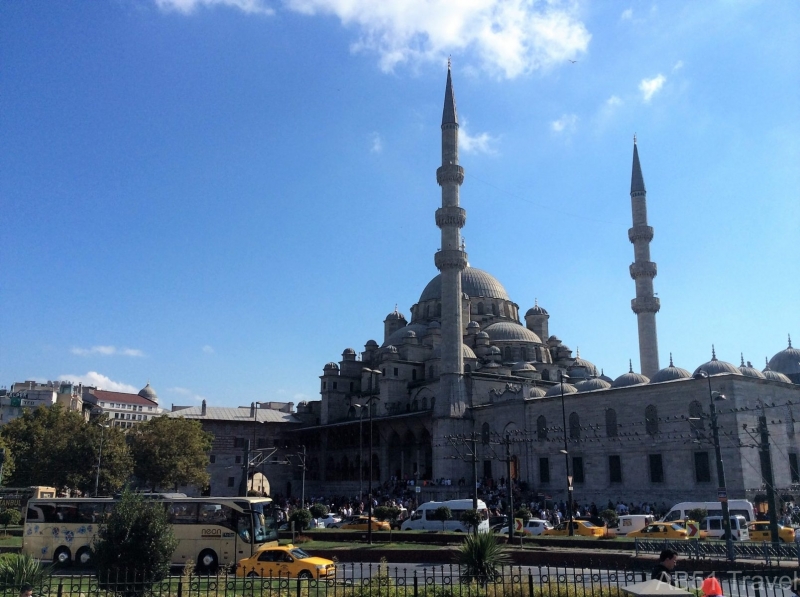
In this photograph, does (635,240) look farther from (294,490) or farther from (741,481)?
(294,490)

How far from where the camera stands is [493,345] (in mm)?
53750

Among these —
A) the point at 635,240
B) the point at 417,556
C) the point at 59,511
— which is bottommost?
the point at 417,556

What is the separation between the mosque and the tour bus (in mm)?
8982

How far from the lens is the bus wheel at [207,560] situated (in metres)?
18.5

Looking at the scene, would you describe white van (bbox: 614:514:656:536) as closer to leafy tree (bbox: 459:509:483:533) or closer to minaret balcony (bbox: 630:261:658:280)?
leafy tree (bbox: 459:509:483:533)

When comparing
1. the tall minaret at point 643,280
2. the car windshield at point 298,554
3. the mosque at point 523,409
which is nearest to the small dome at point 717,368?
the mosque at point 523,409

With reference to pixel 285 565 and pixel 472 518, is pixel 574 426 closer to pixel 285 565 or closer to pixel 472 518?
pixel 472 518

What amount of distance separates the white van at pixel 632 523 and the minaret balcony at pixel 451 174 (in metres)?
24.2

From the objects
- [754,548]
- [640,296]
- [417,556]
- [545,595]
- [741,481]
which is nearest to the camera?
[545,595]

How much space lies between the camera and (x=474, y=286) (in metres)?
59.9

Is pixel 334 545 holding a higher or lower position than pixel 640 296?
lower

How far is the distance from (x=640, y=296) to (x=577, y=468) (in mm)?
12700

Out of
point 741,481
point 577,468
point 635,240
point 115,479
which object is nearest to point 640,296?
point 635,240

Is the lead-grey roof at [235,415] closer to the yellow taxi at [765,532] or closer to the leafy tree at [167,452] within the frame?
the leafy tree at [167,452]
